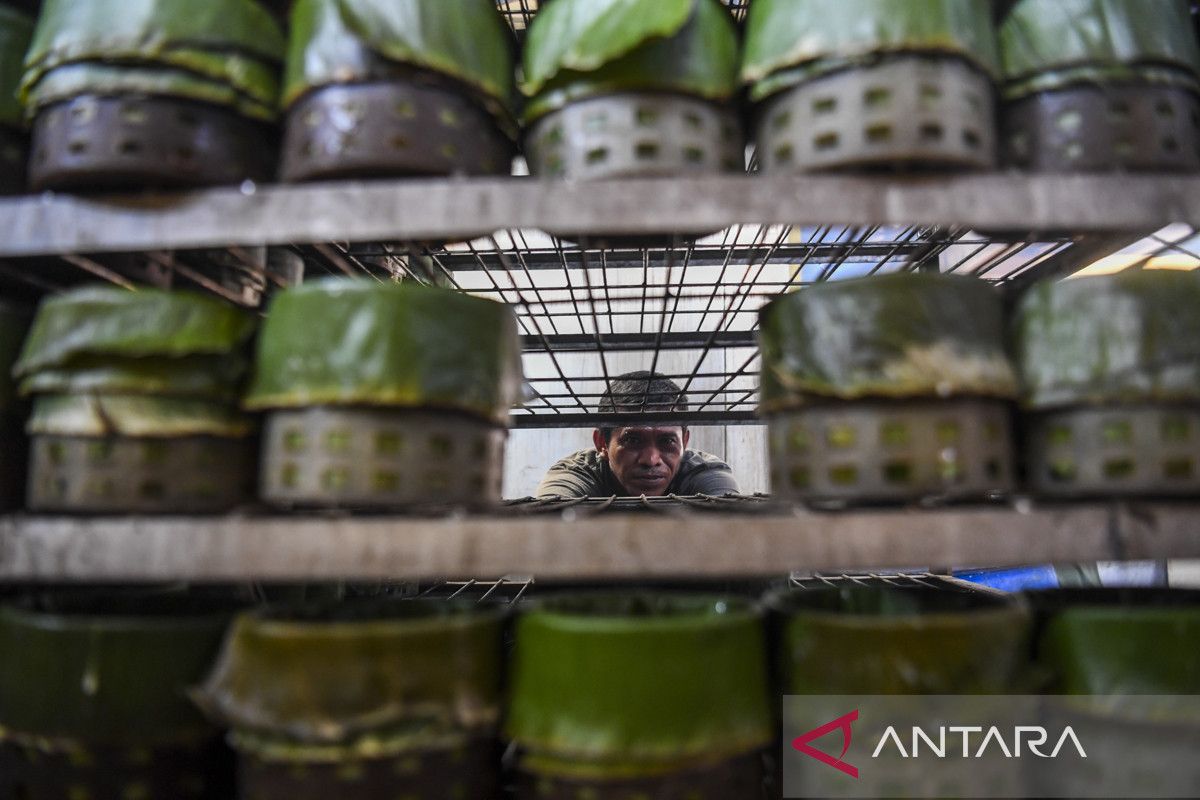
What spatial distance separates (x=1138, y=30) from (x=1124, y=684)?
76cm

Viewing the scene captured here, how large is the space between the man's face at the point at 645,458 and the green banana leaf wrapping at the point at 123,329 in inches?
74.6

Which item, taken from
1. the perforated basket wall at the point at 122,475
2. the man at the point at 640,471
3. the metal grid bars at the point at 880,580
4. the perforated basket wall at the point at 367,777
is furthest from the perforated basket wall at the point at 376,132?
the man at the point at 640,471

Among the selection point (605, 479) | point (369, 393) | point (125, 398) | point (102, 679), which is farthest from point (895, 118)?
point (605, 479)

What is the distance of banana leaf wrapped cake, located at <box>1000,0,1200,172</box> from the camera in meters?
0.81

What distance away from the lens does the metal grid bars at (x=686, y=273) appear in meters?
1.22

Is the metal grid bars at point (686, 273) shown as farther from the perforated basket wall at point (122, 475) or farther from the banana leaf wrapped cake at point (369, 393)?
the perforated basket wall at point (122, 475)

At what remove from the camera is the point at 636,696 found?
65 cm

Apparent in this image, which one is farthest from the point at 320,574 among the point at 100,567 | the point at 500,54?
the point at 500,54

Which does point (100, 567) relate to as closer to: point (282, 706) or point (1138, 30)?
point (282, 706)

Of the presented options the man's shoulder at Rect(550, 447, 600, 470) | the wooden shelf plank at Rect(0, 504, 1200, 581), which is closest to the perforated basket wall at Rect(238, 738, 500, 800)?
the wooden shelf plank at Rect(0, 504, 1200, 581)

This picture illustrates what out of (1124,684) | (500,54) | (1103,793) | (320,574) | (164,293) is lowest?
(1103,793)

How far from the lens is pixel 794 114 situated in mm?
821

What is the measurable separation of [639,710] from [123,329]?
714 mm

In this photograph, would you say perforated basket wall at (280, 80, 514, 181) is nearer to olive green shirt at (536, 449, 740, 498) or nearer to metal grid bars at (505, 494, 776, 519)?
metal grid bars at (505, 494, 776, 519)
